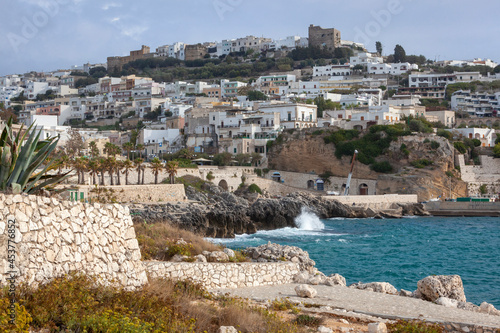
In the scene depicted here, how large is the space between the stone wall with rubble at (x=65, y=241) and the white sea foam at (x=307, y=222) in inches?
1325

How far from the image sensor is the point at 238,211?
1587 inches

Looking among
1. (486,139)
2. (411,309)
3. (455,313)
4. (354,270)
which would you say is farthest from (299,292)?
(486,139)

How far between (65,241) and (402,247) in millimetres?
26743

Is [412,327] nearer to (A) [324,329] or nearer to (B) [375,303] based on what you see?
(A) [324,329]

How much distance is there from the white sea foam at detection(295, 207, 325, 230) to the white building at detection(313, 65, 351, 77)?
218 feet

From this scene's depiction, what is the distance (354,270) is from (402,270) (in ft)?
7.60

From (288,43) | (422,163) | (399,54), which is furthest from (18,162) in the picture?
(288,43)

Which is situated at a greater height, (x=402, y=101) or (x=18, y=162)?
(x=402, y=101)

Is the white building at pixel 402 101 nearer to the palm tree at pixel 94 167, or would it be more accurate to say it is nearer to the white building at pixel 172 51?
the palm tree at pixel 94 167

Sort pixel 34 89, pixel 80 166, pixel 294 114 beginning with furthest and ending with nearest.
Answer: pixel 34 89 < pixel 294 114 < pixel 80 166

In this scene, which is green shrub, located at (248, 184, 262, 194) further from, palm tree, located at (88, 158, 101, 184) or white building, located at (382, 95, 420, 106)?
white building, located at (382, 95, 420, 106)

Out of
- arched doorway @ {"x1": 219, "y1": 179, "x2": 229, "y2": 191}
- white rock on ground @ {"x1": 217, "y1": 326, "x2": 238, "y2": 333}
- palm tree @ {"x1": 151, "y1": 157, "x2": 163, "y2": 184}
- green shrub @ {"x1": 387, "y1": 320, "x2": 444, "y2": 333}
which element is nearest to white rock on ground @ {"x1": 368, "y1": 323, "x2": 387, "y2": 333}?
green shrub @ {"x1": 387, "y1": 320, "x2": 444, "y2": 333}

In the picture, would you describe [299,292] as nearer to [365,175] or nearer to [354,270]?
[354,270]

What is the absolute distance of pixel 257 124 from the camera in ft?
227
